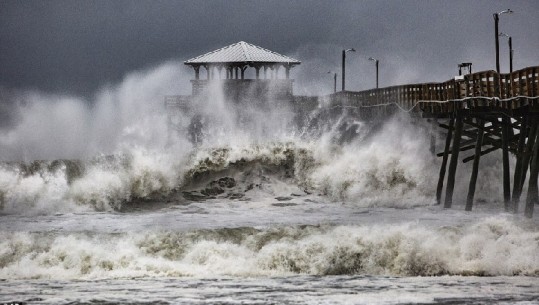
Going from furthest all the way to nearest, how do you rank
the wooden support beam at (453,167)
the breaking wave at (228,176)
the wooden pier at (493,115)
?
the breaking wave at (228,176)
the wooden support beam at (453,167)
the wooden pier at (493,115)

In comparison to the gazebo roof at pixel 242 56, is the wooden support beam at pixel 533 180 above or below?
below

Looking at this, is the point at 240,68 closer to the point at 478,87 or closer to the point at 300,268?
the point at 478,87

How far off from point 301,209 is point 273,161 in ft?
21.3

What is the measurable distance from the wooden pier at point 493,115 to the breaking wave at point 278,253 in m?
4.71

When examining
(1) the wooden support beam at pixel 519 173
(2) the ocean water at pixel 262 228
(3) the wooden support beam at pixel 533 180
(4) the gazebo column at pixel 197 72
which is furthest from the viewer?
(4) the gazebo column at pixel 197 72

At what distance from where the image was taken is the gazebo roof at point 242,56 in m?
60.0

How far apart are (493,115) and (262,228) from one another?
962 cm

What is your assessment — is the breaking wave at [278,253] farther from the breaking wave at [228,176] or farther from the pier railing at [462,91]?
the breaking wave at [228,176]

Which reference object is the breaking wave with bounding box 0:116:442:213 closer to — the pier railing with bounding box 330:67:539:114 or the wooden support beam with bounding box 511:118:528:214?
the pier railing with bounding box 330:67:539:114

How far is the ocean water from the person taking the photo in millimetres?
16703

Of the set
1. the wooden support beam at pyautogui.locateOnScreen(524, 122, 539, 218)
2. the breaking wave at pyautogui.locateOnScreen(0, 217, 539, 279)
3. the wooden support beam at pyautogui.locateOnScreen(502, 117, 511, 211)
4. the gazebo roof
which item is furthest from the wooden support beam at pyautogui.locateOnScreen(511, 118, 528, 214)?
the gazebo roof

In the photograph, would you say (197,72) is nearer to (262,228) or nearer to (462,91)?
(462,91)

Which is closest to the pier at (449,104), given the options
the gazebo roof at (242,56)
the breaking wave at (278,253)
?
the gazebo roof at (242,56)

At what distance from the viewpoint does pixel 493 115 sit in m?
29.0
